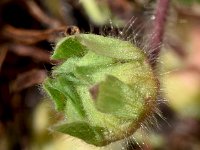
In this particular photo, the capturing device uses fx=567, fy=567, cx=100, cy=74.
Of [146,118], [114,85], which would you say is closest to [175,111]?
[146,118]

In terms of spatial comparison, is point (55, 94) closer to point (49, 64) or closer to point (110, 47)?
point (110, 47)

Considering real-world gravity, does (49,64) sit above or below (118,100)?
below

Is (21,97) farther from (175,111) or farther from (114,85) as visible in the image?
Answer: (114,85)

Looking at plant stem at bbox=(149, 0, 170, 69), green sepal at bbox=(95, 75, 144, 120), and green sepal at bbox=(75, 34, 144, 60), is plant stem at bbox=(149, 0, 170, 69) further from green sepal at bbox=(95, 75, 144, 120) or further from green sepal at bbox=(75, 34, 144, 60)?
green sepal at bbox=(95, 75, 144, 120)

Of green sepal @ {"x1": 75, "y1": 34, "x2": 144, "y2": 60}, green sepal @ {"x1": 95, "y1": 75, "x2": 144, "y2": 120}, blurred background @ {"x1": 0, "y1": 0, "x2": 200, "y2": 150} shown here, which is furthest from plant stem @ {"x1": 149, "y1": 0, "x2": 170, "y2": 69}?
green sepal @ {"x1": 95, "y1": 75, "x2": 144, "y2": 120}

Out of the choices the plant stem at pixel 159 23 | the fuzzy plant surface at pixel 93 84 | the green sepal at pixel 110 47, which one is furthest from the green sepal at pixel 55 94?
the plant stem at pixel 159 23

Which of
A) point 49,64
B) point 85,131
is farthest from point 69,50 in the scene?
point 49,64
